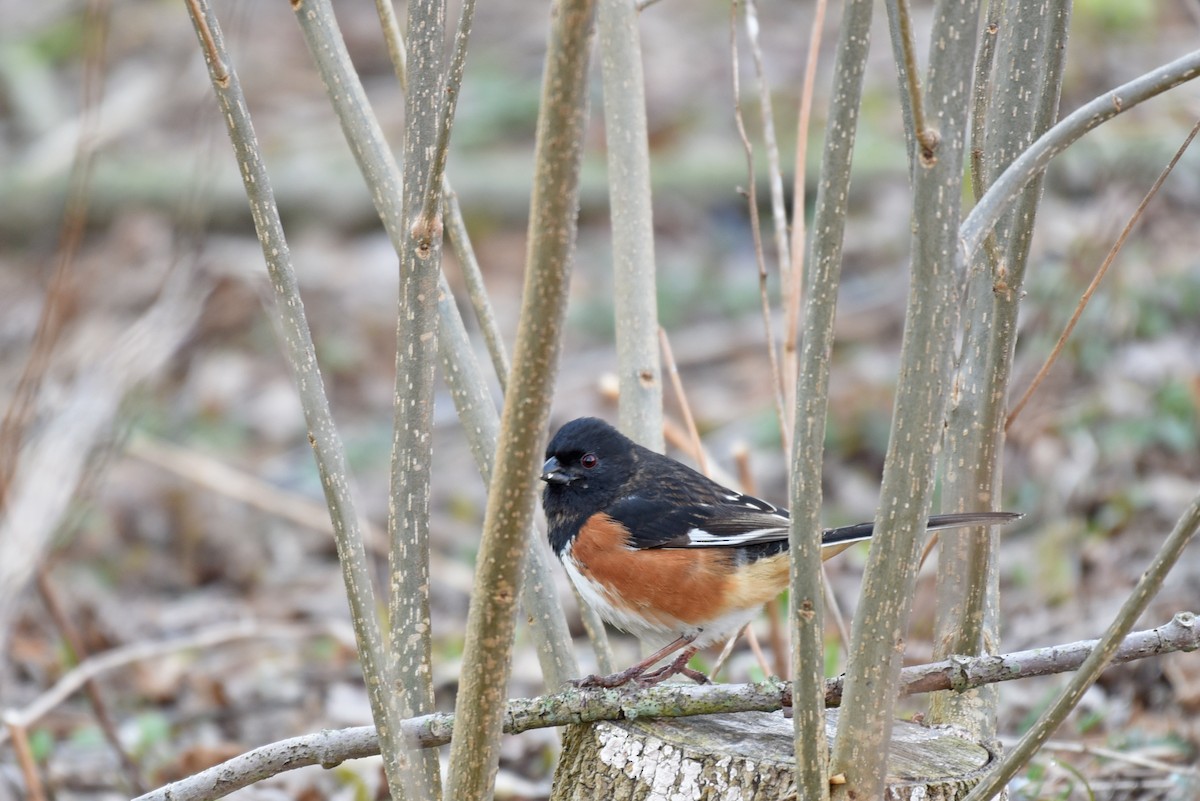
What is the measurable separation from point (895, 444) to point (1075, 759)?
235 cm

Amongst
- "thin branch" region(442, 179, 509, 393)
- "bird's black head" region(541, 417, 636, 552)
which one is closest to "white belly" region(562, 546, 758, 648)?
"bird's black head" region(541, 417, 636, 552)

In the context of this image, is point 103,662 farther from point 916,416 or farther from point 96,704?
point 916,416

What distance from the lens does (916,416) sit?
66.1 inches

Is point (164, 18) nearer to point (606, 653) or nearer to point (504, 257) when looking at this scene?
point (504, 257)

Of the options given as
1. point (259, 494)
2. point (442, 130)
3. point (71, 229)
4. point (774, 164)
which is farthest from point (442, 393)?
point (442, 130)

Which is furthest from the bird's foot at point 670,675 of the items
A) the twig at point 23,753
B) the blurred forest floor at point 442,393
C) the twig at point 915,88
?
the twig at point 23,753

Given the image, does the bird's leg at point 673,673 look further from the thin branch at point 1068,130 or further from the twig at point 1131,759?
the thin branch at point 1068,130

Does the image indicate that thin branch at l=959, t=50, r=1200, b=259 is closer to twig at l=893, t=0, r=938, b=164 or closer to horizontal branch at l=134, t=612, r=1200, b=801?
twig at l=893, t=0, r=938, b=164

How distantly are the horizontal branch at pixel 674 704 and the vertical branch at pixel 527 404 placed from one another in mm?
269

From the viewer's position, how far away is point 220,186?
29.8 feet

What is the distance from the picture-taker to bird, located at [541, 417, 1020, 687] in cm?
300

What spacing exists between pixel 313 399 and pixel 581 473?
1459 mm

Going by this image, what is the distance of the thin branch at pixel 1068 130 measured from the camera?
164cm

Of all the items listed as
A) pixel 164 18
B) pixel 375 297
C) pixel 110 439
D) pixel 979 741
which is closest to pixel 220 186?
pixel 375 297
